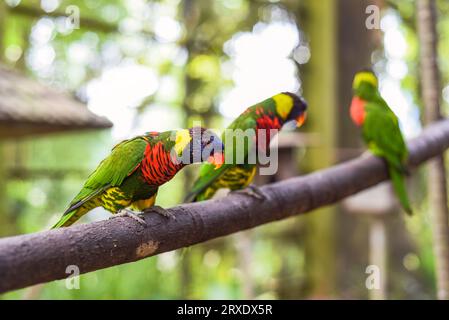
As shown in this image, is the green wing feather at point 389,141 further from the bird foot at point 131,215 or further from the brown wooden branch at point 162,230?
the bird foot at point 131,215

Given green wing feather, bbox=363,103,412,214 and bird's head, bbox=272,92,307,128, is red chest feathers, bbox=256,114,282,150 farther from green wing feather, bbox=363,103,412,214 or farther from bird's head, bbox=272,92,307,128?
green wing feather, bbox=363,103,412,214

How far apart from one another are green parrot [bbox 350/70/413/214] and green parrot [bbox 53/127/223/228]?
0.73 meters

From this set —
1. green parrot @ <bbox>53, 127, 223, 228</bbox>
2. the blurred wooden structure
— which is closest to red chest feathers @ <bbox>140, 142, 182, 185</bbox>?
green parrot @ <bbox>53, 127, 223, 228</bbox>

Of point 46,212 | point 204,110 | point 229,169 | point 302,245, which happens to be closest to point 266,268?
point 302,245

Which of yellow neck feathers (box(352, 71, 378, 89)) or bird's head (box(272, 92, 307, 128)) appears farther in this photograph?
yellow neck feathers (box(352, 71, 378, 89))

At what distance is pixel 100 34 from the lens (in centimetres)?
245

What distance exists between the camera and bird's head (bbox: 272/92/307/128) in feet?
3.20

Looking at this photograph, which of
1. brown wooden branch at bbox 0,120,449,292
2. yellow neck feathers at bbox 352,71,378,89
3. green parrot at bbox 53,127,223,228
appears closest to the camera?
brown wooden branch at bbox 0,120,449,292

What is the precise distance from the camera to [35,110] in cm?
160

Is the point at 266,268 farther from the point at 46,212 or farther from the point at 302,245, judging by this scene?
the point at 46,212

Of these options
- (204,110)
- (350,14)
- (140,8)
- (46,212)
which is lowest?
(46,212)

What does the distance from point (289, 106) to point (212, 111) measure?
1.70 meters

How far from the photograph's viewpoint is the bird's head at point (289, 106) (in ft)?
3.20
